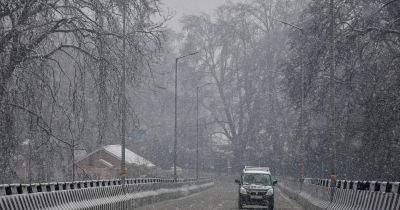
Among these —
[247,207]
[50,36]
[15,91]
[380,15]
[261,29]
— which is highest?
[261,29]

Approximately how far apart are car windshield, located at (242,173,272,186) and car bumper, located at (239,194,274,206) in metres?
1.04

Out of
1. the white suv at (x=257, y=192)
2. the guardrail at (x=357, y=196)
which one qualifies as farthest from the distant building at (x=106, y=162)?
the guardrail at (x=357, y=196)

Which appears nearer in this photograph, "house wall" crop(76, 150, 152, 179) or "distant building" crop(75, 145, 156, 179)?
"house wall" crop(76, 150, 152, 179)

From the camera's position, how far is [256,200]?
33.7 m

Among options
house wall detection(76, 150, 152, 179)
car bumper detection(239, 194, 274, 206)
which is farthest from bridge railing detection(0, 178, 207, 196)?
house wall detection(76, 150, 152, 179)

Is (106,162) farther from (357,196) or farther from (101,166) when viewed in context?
(357,196)

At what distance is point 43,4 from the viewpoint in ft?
81.0

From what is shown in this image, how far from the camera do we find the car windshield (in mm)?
34938

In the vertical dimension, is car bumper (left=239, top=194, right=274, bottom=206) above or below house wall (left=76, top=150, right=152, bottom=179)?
below

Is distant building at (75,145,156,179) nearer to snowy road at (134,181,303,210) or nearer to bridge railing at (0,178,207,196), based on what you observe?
snowy road at (134,181,303,210)

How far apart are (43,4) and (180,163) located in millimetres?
92213

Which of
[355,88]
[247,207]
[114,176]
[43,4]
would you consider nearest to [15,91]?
[43,4]

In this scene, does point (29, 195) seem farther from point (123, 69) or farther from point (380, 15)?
point (380, 15)

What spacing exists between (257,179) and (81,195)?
14061 mm
